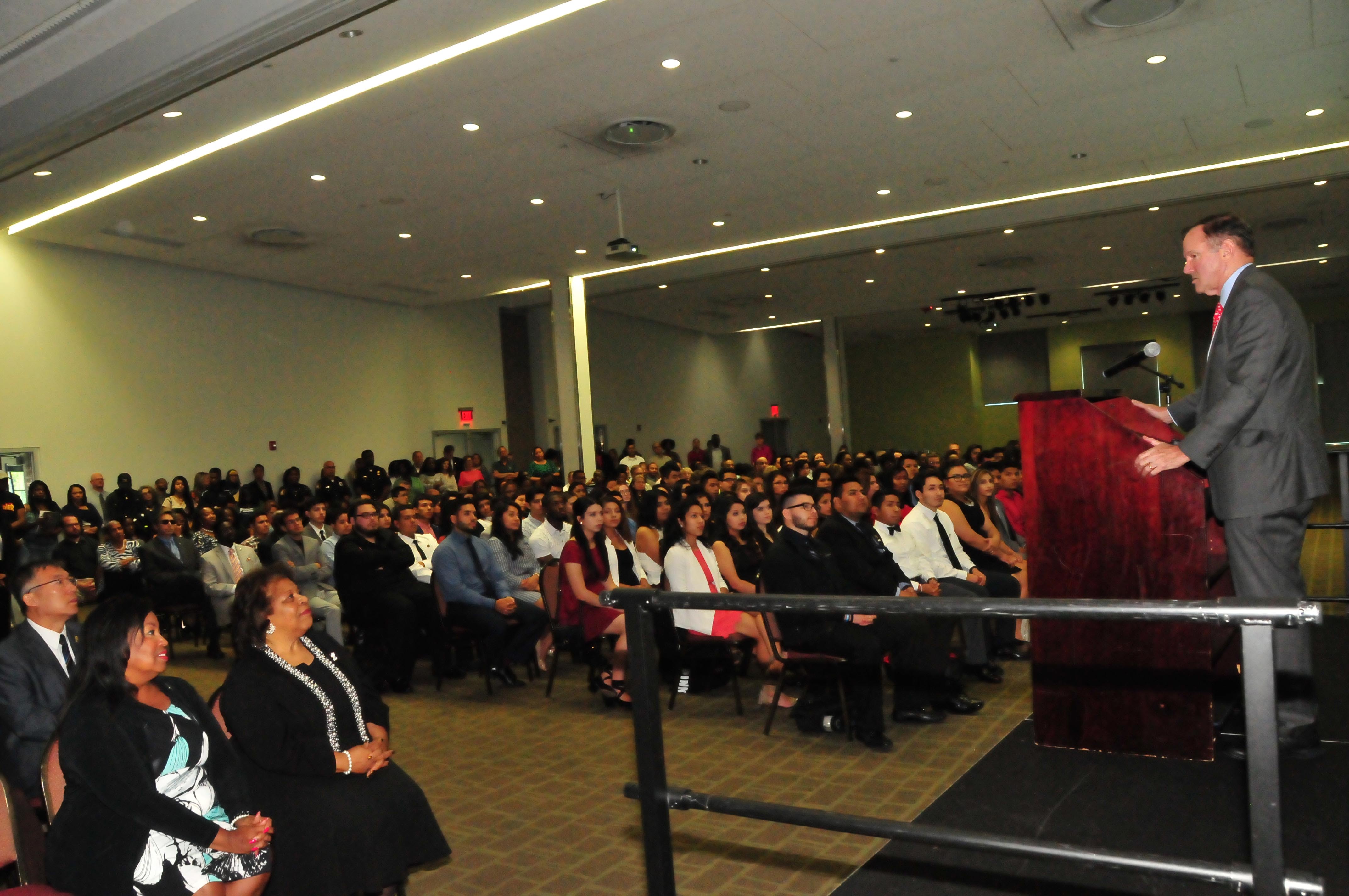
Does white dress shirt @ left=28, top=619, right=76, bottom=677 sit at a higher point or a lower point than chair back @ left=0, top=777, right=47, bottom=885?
higher

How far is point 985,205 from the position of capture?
12766 millimetres

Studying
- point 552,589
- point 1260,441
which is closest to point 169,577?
point 552,589

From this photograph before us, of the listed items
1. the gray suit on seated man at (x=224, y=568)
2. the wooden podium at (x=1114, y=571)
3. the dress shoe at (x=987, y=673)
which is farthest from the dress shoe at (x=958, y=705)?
the gray suit on seated man at (x=224, y=568)

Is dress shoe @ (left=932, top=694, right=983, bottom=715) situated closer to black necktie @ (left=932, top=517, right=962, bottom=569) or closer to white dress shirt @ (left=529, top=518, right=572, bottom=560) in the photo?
black necktie @ (left=932, top=517, right=962, bottom=569)

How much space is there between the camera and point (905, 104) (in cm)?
862

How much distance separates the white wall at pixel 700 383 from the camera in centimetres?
2005

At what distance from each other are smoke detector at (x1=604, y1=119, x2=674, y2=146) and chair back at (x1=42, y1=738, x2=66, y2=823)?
23.6 ft

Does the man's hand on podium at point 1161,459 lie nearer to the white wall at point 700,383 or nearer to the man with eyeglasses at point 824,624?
the man with eyeglasses at point 824,624

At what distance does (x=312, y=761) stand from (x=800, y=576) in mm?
2578

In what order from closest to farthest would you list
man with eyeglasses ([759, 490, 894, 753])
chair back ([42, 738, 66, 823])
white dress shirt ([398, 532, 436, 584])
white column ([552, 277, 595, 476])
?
chair back ([42, 738, 66, 823]), man with eyeglasses ([759, 490, 894, 753]), white dress shirt ([398, 532, 436, 584]), white column ([552, 277, 595, 476])

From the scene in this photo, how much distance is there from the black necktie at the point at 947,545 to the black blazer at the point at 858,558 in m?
0.74

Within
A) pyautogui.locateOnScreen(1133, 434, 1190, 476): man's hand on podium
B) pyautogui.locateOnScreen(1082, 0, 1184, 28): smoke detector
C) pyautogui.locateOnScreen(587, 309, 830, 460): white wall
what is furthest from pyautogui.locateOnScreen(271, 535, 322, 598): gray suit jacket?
pyautogui.locateOnScreen(587, 309, 830, 460): white wall

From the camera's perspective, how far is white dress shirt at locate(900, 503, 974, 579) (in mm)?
5770

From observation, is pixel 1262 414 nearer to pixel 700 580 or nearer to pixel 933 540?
pixel 933 540
